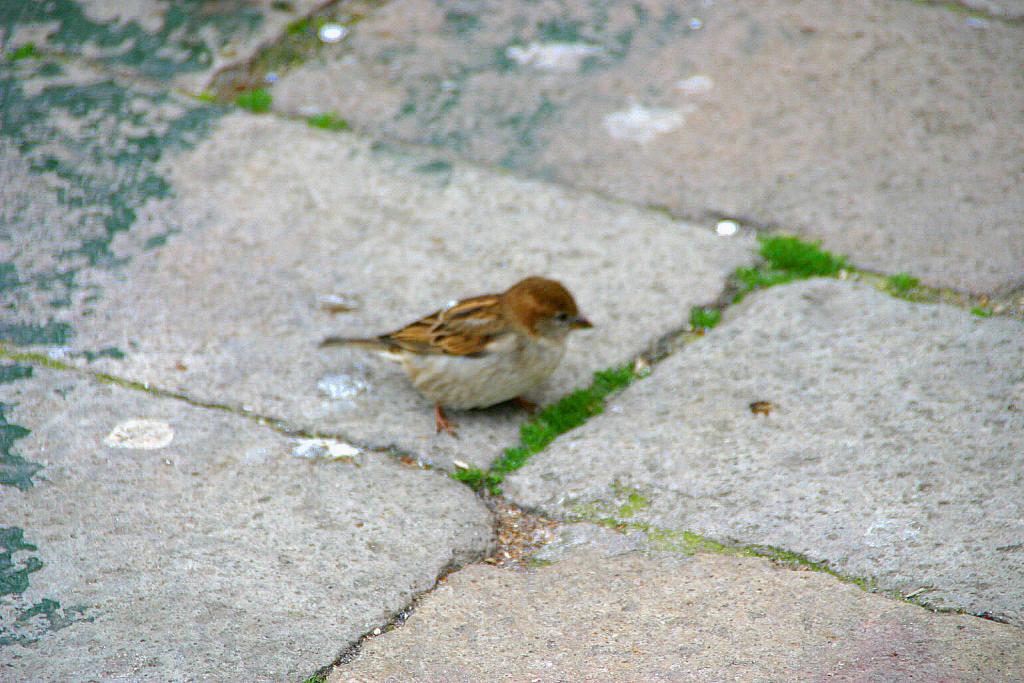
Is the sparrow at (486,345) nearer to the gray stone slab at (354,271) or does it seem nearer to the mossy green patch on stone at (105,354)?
the gray stone slab at (354,271)

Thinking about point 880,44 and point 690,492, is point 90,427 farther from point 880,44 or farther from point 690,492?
point 880,44

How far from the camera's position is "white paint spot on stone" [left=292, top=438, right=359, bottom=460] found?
3.14m

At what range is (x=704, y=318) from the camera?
12.1ft

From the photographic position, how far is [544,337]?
3.40 m

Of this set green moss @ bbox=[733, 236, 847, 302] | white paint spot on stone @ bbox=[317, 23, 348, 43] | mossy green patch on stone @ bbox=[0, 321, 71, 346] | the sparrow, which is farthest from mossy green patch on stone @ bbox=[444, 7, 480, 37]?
mossy green patch on stone @ bbox=[0, 321, 71, 346]

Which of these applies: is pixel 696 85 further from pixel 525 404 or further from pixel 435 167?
pixel 525 404

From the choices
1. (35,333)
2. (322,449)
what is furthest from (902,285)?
(35,333)

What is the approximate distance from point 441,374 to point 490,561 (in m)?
0.75

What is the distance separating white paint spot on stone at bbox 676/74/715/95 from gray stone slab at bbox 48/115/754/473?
0.93m

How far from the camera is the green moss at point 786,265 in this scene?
3830mm

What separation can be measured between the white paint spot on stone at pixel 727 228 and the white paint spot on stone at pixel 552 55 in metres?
1.29

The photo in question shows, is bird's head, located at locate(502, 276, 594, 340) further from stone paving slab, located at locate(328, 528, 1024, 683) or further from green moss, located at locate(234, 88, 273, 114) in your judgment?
green moss, located at locate(234, 88, 273, 114)

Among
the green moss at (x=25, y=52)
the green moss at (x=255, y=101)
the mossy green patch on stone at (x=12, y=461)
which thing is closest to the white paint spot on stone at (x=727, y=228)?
the green moss at (x=255, y=101)

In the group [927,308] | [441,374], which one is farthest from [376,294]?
[927,308]
